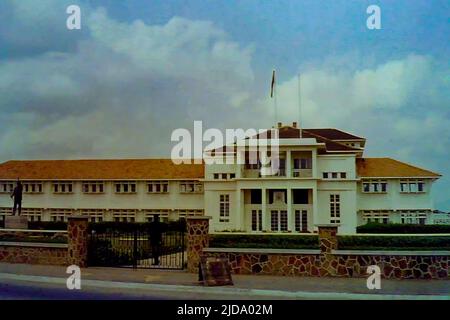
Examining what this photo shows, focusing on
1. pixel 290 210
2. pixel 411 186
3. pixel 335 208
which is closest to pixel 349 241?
pixel 290 210

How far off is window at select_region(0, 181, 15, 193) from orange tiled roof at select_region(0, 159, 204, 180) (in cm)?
38

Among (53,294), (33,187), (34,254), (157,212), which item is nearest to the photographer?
(53,294)

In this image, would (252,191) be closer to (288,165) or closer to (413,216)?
(288,165)

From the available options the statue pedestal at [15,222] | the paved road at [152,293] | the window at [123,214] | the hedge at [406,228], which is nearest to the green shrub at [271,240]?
the paved road at [152,293]

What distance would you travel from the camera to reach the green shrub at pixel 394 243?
1493 cm

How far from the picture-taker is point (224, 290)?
9633 millimetres

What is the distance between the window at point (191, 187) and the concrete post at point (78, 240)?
847 inches

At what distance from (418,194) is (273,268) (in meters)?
24.7

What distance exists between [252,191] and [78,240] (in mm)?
22221

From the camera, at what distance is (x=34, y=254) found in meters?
13.4

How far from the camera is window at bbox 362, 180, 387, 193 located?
110ft
